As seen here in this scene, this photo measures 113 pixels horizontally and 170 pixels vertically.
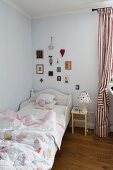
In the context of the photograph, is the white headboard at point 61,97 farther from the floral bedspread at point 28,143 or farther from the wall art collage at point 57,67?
the floral bedspread at point 28,143

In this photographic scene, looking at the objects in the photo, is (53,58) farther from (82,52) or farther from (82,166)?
(82,166)

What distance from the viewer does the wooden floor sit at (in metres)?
2.03

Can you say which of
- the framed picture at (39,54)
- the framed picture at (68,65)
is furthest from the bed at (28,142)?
the framed picture at (39,54)

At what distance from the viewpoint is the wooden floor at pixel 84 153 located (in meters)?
2.03

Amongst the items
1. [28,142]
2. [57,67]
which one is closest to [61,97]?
[57,67]

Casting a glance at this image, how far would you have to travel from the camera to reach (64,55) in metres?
3.12

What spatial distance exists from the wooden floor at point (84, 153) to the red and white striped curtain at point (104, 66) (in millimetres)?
278

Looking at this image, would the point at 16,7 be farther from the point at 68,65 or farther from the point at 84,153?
the point at 84,153

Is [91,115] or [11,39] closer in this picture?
[11,39]

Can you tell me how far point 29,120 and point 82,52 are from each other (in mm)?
1772

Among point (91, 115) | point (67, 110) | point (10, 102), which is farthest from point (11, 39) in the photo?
point (91, 115)

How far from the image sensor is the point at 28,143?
64.4 inches

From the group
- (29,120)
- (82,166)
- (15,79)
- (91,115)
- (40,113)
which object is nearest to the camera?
(82,166)

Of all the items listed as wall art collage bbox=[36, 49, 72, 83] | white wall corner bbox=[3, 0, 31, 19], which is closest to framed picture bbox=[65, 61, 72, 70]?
wall art collage bbox=[36, 49, 72, 83]
